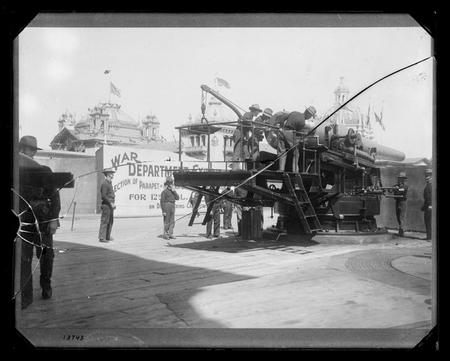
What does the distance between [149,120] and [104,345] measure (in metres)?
2.72

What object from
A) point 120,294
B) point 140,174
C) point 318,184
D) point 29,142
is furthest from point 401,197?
point 29,142

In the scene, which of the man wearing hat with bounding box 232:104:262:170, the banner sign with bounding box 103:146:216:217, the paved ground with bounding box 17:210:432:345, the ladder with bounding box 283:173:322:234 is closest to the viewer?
the paved ground with bounding box 17:210:432:345

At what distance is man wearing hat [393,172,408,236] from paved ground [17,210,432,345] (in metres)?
2.47

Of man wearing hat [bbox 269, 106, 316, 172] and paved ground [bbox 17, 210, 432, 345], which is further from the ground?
man wearing hat [bbox 269, 106, 316, 172]

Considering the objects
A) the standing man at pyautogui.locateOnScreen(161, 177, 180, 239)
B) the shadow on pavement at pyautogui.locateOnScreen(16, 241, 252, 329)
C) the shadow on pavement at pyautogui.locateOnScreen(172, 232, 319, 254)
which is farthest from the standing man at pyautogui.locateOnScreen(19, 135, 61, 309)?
the shadow on pavement at pyautogui.locateOnScreen(172, 232, 319, 254)

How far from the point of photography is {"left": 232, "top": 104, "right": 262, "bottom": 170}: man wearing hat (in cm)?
807

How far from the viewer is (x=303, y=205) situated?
10023 millimetres

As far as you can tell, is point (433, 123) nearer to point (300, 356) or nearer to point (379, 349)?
point (379, 349)

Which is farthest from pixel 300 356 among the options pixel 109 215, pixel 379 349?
pixel 109 215

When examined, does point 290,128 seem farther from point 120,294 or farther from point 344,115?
point 120,294

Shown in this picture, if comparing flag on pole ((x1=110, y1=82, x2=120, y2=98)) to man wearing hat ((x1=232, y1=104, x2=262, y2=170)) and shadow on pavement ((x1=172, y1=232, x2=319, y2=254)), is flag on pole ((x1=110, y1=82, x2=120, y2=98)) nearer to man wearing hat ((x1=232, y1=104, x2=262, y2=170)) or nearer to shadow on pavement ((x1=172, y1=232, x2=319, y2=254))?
man wearing hat ((x1=232, y1=104, x2=262, y2=170))

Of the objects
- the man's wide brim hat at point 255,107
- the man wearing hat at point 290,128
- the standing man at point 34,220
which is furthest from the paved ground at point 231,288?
the man's wide brim hat at point 255,107
